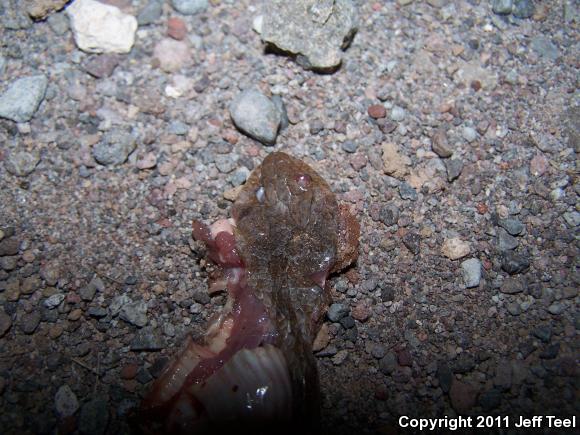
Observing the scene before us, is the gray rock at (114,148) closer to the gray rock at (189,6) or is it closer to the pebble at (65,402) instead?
the gray rock at (189,6)

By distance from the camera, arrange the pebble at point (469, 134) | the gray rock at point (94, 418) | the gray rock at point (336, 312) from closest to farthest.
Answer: the gray rock at point (94, 418) < the gray rock at point (336, 312) < the pebble at point (469, 134)

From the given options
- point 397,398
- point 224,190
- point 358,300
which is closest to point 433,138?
point 358,300

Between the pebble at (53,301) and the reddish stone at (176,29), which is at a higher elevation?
the reddish stone at (176,29)

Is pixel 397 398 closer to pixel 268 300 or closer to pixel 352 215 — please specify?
pixel 268 300

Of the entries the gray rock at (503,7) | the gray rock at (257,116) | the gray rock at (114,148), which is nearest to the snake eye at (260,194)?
the gray rock at (257,116)

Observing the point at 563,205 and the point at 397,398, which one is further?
the point at 563,205

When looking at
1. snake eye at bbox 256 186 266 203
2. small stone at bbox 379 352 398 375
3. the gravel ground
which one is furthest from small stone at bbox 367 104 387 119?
small stone at bbox 379 352 398 375
